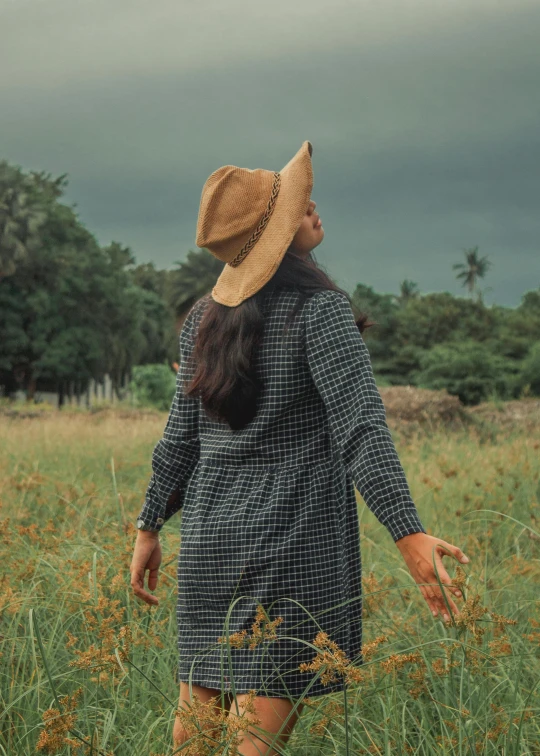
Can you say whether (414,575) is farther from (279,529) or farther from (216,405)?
(216,405)

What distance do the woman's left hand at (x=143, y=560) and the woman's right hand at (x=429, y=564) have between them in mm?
888

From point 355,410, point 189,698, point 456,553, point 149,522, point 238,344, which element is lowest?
point 189,698

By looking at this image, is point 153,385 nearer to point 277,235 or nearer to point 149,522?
point 149,522

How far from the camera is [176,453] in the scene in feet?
8.57

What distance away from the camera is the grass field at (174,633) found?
6.84ft

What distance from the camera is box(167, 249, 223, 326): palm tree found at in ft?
166

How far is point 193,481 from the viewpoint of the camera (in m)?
2.49

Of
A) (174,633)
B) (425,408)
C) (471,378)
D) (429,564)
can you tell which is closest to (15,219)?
(471,378)

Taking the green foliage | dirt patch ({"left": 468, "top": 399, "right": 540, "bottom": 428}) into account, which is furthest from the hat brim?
the green foliage

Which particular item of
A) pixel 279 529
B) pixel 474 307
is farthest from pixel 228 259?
pixel 474 307

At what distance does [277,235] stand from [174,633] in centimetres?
181

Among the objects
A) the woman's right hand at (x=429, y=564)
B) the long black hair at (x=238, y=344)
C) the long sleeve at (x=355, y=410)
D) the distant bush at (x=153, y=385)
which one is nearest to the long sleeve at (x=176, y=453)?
the long black hair at (x=238, y=344)

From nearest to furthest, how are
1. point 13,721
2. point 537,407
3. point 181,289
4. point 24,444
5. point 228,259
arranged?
point 228,259 → point 13,721 → point 24,444 → point 537,407 → point 181,289

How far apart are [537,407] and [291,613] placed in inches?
610
